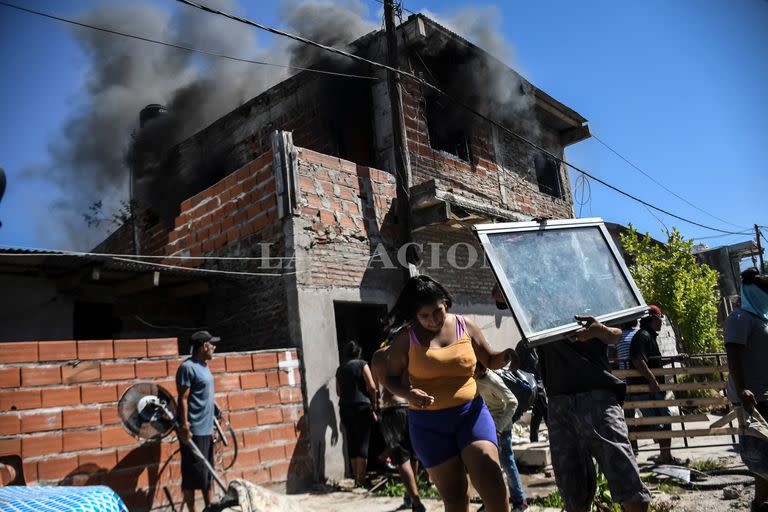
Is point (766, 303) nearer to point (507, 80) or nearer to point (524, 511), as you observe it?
point (524, 511)

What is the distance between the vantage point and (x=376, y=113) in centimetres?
1035

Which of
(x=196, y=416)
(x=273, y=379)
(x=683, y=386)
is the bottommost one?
(x=683, y=386)

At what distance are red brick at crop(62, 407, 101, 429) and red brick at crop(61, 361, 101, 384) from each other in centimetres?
28

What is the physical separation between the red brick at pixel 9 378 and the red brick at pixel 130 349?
895mm

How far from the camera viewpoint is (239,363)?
6930mm

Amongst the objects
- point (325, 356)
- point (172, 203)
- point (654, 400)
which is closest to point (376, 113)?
point (325, 356)

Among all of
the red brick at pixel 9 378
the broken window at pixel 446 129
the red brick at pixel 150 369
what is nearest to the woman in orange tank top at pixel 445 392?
the red brick at pixel 150 369

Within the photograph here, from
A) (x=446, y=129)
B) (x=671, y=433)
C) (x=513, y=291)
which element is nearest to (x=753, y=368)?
(x=513, y=291)

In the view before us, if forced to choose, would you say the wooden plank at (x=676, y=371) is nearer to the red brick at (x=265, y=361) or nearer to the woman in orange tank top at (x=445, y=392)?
the woman in orange tank top at (x=445, y=392)

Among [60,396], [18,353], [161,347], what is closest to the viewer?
[18,353]

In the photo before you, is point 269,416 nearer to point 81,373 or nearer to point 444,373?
point 81,373

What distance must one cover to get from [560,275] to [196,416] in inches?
149

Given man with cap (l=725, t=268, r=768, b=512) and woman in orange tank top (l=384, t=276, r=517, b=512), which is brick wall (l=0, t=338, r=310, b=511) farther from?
man with cap (l=725, t=268, r=768, b=512)

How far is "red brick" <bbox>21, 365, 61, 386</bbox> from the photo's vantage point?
534 centimetres
